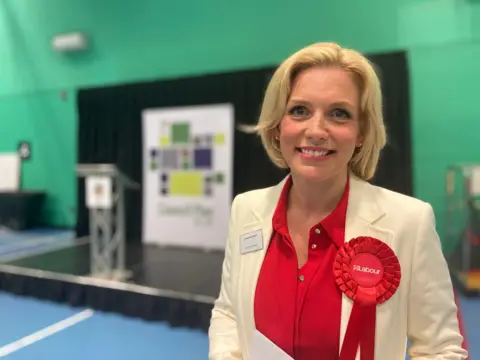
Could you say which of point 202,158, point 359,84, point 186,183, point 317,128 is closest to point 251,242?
point 317,128

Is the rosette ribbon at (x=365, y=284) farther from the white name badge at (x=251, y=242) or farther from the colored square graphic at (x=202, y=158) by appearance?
the colored square graphic at (x=202, y=158)

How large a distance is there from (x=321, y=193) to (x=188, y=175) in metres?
4.64

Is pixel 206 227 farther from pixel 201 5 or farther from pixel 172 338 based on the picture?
pixel 201 5

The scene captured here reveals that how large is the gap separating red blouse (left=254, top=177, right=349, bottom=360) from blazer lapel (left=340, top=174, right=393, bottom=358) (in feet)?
0.04

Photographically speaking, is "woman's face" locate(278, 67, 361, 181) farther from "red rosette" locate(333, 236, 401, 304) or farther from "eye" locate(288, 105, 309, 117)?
"red rosette" locate(333, 236, 401, 304)

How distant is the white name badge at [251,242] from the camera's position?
104 cm

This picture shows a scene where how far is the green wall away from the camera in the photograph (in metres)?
4.54

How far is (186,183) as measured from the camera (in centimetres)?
Result: 560

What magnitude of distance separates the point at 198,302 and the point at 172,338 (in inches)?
12.2

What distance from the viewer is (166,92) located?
18.7 ft

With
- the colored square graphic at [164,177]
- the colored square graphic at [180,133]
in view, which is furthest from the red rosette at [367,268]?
the colored square graphic at [164,177]

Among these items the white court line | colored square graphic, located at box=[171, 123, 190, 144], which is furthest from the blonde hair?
colored square graphic, located at box=[171, 123, 190, 144]

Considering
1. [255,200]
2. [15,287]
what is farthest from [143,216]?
[255,200]

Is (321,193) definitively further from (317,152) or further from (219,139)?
(219,139)
